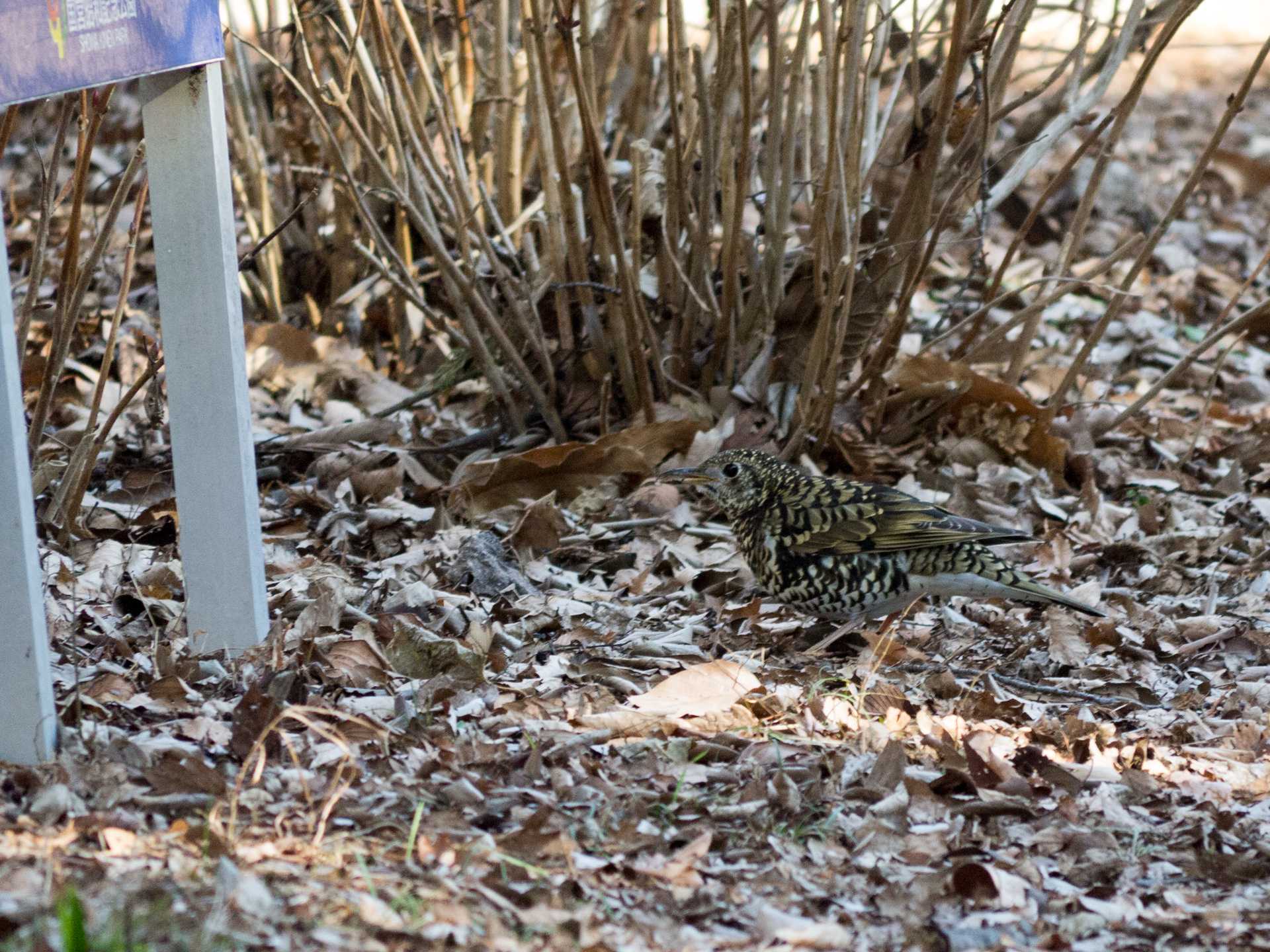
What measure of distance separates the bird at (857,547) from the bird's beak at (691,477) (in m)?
0.06

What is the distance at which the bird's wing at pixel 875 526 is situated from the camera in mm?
4746

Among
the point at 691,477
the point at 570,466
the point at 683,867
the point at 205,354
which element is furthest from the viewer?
the point at 570,466

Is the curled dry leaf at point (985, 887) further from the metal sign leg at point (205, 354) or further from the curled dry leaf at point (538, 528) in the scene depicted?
the curled dry leaf at point (538, 528)

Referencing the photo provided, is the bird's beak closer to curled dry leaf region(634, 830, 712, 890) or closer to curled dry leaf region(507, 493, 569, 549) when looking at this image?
curled dry leaf region(507, 493, 569, 549)

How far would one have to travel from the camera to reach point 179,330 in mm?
3639

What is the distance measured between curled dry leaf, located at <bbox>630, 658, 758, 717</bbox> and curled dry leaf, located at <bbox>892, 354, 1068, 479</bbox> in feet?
7.70

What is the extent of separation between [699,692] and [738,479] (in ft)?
4.10

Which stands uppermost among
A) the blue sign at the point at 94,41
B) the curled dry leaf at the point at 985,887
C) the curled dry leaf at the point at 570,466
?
the blue sign at the point at 94,41

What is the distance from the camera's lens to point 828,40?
486cm

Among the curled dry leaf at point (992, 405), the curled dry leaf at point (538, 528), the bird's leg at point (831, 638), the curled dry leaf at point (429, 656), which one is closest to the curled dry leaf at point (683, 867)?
the curled dry leaf at point (429, 656)

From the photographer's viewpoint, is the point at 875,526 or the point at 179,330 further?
the point at 875,526

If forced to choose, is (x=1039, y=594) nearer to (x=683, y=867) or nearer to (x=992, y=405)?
A: (x=992, y=405)

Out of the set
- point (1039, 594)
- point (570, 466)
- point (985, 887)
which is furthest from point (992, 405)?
point (985, 887)

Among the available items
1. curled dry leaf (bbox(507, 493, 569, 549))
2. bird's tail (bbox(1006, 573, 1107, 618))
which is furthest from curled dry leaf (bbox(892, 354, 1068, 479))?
curled dry leaf (bbox(507, 493, 569, 549))
